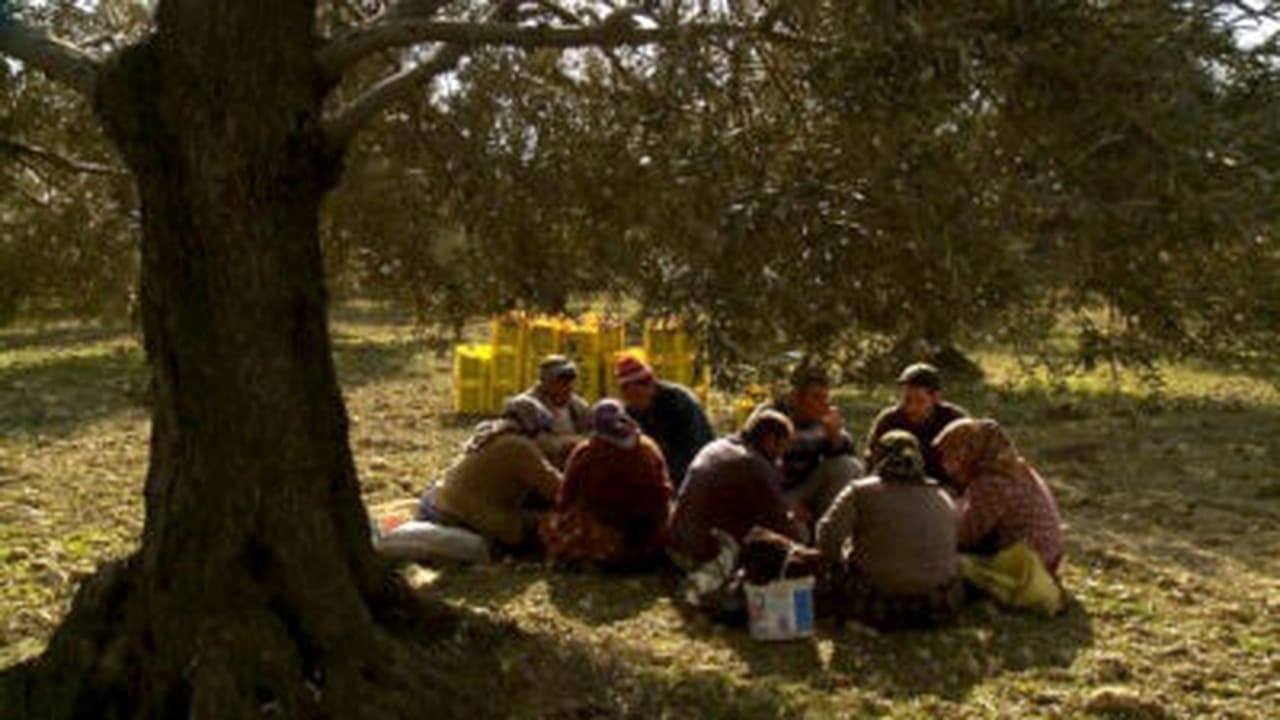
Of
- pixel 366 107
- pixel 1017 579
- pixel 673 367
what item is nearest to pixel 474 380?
pixel 673 367

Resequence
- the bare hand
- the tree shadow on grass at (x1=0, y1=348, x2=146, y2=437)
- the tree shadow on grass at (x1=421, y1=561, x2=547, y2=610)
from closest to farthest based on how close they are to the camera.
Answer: the tree shadow on grass at (x1=421, y1=561, x2=547, y2=610) < the bare hand < the tree shadow on grass at (x1=0, y1=348, x2=146, y2=437)

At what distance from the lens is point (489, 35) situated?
219 inches

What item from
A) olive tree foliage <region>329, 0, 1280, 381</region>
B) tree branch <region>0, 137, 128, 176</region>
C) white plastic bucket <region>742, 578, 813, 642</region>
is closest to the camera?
olive tree foliage <region>329, 0, 1280, 381</region>

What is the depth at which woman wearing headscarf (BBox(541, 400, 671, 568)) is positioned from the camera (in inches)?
325

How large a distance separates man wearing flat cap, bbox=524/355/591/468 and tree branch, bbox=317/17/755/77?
3.64 m

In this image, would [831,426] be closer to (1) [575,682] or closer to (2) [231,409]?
(1) [575,682]

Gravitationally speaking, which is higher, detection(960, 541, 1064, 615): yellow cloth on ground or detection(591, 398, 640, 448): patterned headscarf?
detection(591, 398, 640, 448): patterned headscarf

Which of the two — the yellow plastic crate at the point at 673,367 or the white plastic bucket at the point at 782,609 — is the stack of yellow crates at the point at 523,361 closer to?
the yellow plastic crate at the point at 673,367

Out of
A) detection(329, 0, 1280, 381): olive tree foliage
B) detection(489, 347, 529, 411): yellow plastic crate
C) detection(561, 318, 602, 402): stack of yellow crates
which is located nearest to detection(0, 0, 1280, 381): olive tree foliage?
detection(329, 0, 1280, 381): olive tree foliage

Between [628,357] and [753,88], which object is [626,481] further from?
[753,88]

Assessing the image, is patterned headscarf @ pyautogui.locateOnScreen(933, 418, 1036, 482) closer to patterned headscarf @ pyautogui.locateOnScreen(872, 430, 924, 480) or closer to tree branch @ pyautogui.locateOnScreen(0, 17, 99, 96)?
patterned headscarf @ pyautogui.locateOnScreen(872, 430, 924, 480)

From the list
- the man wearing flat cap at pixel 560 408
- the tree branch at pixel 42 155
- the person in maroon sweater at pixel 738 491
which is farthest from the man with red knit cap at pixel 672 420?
the tree branch at pixel 42 155

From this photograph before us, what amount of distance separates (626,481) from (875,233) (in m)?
3.88

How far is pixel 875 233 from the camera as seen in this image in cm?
465
